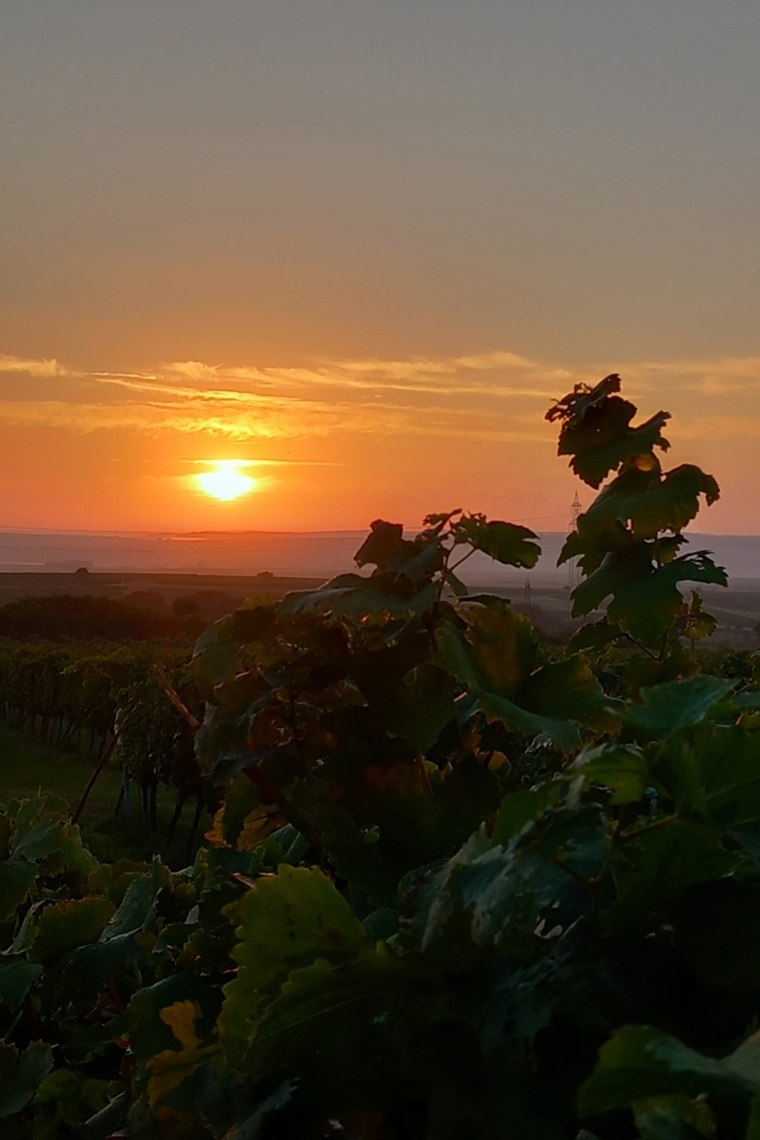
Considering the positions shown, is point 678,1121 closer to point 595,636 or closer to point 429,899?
point 429,899

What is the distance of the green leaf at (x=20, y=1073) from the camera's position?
4.78 ft

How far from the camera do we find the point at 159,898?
1.74 m

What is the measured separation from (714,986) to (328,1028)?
299 millimetres

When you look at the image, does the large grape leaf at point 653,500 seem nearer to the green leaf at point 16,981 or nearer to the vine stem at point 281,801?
the vine stem at point 281,801

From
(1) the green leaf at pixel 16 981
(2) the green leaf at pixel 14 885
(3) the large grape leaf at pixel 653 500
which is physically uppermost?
(3) the large grape leaf at pixel 653 500

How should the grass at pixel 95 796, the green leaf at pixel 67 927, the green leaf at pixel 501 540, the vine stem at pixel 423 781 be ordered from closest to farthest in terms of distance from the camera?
the vine stem at pixel 423 781 → the green leaf at pixel 501 540 → the green leaf at pixel 67 927 → the grass at pixel 95 796

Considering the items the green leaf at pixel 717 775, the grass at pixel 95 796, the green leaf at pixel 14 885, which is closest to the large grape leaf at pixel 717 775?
the green leaf at pixel 717 775

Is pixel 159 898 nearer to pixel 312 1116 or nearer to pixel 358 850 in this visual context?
pixel 358 850

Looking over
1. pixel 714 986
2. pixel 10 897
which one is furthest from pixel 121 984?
pixel 714 986

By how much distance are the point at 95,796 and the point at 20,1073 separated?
88.3ft

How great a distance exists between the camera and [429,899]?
0.87 meters

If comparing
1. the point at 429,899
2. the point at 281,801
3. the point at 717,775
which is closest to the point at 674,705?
the point at 717,775

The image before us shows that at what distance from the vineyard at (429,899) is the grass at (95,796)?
48.7 feet

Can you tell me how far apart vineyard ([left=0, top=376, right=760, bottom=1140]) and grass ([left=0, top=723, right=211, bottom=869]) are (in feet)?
48.7
